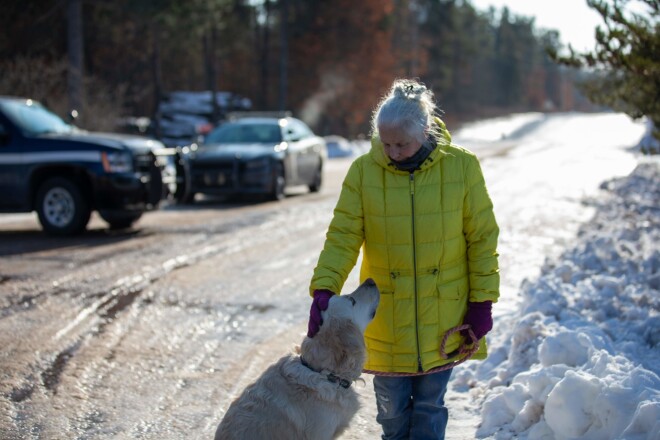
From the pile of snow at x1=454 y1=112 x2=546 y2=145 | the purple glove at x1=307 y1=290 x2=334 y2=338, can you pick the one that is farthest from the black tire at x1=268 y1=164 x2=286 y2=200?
the pile of snow at x1=454 y1=112 x2=546 y2=145

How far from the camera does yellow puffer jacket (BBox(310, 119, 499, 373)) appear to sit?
3764 mm

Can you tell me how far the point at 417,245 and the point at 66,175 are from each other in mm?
9765

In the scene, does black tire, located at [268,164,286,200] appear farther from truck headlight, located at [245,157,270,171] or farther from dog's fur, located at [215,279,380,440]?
dog's fur, located at [215,279,380,440]

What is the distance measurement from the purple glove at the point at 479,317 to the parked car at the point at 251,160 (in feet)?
42.7

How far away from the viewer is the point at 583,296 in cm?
702

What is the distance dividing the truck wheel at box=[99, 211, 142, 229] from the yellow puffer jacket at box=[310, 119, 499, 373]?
935 centimetres

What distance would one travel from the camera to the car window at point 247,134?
18719 millimetres

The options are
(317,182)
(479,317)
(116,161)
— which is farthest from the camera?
(317,182)

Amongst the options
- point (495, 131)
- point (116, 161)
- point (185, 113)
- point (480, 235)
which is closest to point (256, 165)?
point (116, 161)

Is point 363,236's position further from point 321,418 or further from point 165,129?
point 165,129

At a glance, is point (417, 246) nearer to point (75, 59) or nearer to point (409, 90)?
point (409, 90)

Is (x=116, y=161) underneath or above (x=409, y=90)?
underneath

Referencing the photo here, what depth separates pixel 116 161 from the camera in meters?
12.4

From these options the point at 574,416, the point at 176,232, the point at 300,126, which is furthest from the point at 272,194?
the point at 574,416
